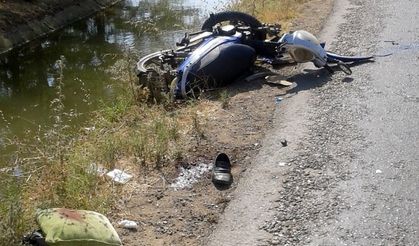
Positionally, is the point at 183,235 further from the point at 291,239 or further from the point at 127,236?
the point at 291,239

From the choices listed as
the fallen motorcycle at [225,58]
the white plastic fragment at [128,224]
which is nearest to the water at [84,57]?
the fallen motorcycle at [225,58]

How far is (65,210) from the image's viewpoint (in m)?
4.80

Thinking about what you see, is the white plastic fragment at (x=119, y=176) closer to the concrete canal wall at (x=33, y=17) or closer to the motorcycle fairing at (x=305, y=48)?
the motorcycle fairing at (x=305, y=48)

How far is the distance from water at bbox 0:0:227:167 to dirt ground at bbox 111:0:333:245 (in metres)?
3.15

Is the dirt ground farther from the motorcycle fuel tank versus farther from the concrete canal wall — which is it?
the concrete canal wall

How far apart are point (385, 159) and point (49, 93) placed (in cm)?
860

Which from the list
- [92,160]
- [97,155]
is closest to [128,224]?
[92,160]

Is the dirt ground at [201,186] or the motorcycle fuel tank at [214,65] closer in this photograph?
the dirt ground at [201,186]

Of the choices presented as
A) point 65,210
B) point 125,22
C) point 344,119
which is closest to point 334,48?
point 344,119

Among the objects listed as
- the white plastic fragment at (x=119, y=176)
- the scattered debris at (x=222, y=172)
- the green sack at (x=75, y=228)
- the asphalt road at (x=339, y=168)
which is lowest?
the white plastic fragment at (x=119, y=176)

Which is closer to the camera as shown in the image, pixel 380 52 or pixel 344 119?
pixel 344 119

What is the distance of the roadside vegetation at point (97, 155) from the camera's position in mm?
5391

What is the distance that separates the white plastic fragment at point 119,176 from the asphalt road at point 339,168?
1.21 m

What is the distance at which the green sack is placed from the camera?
446cm
